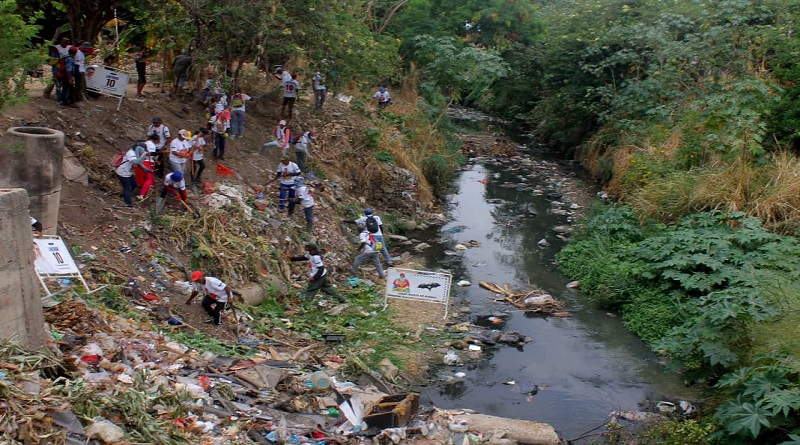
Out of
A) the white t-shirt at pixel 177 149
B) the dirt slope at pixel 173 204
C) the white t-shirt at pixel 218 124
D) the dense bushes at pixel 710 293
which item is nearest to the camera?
the dense bushes at pixel 710 293

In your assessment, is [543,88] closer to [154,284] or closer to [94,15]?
[94,15]

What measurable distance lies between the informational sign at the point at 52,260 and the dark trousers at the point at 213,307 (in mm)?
1848

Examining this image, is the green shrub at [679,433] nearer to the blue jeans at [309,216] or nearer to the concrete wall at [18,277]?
the concrete wall at [18,277]

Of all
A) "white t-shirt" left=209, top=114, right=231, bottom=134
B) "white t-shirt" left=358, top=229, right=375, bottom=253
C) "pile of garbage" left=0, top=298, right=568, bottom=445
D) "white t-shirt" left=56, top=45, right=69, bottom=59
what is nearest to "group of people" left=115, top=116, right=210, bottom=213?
"white t-shirt" left=209, top=114, right=231, bottom=134

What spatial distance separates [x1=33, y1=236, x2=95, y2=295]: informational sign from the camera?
8.58 m

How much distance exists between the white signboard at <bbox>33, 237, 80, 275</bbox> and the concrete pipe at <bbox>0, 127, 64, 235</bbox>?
121cm

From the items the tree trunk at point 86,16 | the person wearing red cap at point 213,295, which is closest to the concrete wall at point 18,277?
the person wearing red cap at point 213,295

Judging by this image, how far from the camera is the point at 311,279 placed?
41.0 feet

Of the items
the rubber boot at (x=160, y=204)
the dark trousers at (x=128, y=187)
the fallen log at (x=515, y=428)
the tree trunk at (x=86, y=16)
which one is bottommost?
the fallen log at (x=515, y=428)

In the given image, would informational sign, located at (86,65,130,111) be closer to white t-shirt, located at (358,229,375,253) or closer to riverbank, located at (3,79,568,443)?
riverbank, located at (3,79,568,443)

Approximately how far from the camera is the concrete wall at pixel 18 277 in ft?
22.0

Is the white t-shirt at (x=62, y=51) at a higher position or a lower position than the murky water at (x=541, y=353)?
higher

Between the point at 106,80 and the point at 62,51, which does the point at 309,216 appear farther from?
the point at 62,51

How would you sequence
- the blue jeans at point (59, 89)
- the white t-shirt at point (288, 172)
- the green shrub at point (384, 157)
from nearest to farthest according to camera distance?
the blue jeans at point (59, 89) → the white t-shirt at point (288, 172) → the green shrub at point (384, 157)
